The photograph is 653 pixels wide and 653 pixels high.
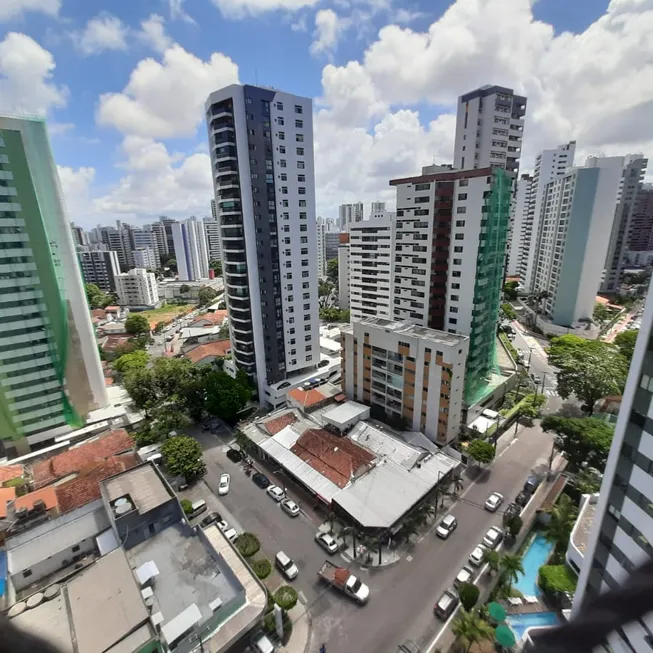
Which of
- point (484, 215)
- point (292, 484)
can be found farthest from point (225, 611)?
point (484, 215)

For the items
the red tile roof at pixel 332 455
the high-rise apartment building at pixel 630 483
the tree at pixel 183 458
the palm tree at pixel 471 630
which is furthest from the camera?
the tree at pixel 183 458

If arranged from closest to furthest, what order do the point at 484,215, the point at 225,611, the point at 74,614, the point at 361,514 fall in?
1. the point at 74,614
2. the point at 225,611
3. the point at 361,514
4. the point at 484,215

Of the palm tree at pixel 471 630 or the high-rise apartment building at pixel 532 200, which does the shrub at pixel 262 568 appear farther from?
the high-rise apartment building at pixel 532 200

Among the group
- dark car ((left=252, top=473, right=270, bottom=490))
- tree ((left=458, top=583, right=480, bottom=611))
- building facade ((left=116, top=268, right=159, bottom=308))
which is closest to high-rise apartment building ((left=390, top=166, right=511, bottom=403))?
tree ((left=458, top=583, right=480, bottom=611))

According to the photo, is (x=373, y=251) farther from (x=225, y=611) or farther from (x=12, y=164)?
(x=225, y=611)

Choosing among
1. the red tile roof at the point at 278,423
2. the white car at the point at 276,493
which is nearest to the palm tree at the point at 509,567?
the white car at the point at 276,493

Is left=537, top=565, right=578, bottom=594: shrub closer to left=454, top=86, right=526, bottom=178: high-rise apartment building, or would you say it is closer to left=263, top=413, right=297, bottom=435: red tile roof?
Answer: left=263, top=413, right=297, bottom=435: red tile roof

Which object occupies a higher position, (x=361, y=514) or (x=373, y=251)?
(x=373, y=251)
